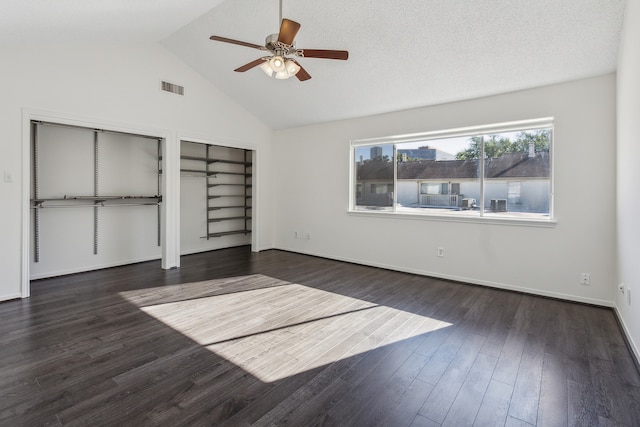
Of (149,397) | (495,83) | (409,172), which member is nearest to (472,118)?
(495,83)

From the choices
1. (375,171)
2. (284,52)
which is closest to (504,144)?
(375,171)

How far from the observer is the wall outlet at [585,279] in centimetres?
357

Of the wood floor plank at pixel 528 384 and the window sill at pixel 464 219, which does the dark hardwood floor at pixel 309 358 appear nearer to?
the wood floor plank at pixel 528 384

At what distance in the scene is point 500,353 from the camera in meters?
2.51

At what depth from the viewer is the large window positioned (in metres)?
3.95

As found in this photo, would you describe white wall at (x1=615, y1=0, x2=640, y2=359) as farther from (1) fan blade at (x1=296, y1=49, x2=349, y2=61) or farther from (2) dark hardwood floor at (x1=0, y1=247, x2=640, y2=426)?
(1) fan blade at (x1=296, y1=49, x2=349, y2=61)

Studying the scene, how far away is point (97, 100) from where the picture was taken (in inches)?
169

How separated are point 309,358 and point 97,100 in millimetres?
4310

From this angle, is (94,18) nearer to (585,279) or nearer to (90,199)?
(90,199)

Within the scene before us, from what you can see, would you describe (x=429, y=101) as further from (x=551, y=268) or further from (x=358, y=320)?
(x=358, y=320)

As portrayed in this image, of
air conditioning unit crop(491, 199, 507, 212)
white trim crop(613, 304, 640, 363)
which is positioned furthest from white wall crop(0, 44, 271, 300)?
white trim crop(613, 304, 640, 363)

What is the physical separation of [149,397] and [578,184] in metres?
4.47

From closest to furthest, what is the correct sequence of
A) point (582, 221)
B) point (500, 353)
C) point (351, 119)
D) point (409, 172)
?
point (500, 353) < point (582, 221) < point (409, 172) < point (351, 119)

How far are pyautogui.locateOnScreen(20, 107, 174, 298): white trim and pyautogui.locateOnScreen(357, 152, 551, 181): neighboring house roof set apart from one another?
126 inches
